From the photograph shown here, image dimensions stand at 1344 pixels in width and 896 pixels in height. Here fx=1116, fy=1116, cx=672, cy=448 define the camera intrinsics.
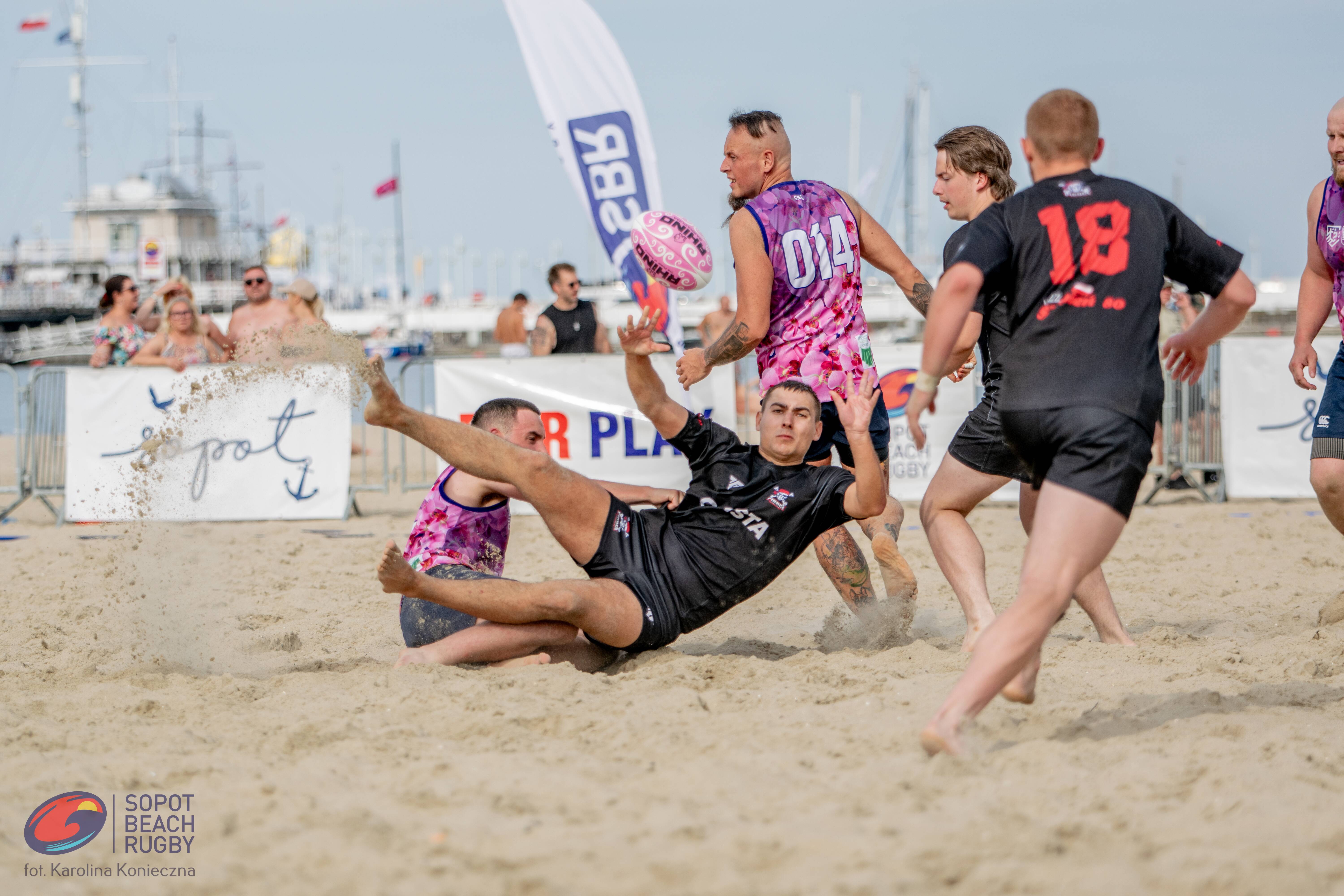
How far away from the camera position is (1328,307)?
4.71 meters

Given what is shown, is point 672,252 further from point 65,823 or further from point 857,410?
point 65,823

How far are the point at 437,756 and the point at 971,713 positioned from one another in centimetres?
136

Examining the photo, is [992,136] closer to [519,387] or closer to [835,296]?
[835,296]

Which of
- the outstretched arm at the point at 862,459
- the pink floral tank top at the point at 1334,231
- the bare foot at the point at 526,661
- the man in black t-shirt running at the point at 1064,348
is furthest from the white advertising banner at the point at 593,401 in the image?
the man in black t-shirt running at the point at 1064,348

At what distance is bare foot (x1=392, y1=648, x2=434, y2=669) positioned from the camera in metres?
3.87

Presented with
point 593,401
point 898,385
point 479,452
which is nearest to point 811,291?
point 479,452

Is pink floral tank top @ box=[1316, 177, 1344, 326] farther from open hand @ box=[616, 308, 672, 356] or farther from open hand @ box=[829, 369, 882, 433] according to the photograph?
open hand @ box=[616, 308, 672, 356]

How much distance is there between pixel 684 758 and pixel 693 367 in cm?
165

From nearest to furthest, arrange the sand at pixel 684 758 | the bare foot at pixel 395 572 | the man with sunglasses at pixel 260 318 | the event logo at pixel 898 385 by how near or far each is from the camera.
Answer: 1. the sand at pixel 684 758
2. the bare foot at pixel 395 572
3. the man with sunglasses at pixel 260 318
4. the event logo at pixel 898 385

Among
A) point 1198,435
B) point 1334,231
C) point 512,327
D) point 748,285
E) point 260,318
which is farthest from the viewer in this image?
point 512,327

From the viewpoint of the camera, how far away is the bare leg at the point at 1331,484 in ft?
13.9

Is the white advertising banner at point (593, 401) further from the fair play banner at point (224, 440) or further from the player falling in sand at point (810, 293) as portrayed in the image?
the player falling in sand at point (810, 293)

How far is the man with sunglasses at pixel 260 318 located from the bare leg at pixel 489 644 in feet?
15.4

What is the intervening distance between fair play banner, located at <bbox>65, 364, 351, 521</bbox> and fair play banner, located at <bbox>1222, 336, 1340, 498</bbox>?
282 inches
